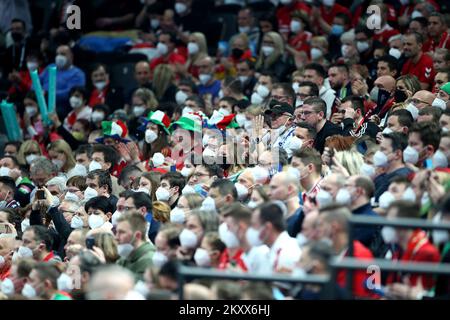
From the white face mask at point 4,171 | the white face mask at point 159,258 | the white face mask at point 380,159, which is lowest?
the white face mask at point 4,171

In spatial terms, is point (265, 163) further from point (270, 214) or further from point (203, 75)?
point (203, 75)

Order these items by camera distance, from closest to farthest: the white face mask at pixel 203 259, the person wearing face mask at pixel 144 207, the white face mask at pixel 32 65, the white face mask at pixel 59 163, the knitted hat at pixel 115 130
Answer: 1. the white face mask at pixel 203 259
2. the person wearing face mask at pixel 144 207
3. the knitted hat at pixel 115 130
4. the white face mask at pixel 59 163
5. the white face mask at pixel 32 65

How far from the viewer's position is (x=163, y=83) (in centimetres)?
1667

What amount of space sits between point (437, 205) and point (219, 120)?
16.0ft

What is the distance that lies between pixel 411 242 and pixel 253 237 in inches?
46.0

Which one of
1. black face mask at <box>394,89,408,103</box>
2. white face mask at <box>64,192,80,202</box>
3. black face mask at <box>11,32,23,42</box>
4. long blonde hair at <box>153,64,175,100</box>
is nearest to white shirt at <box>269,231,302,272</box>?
white face mask at <box>64,192,80,202</box>

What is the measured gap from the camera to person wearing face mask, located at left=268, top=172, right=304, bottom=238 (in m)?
9.99

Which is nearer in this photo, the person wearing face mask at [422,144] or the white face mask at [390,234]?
the white face mask at [390,234]

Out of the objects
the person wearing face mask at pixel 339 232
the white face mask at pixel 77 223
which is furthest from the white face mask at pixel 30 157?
the person wearing face mask at pixel 339 232

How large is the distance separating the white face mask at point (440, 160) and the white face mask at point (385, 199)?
0.60 meters

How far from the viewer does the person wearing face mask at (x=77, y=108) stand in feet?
54.6

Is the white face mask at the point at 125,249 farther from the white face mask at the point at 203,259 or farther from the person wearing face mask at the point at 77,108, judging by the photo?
the person wearing face mask at the point at 77,108

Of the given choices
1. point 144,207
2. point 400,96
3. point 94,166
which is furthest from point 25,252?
point 400,96
